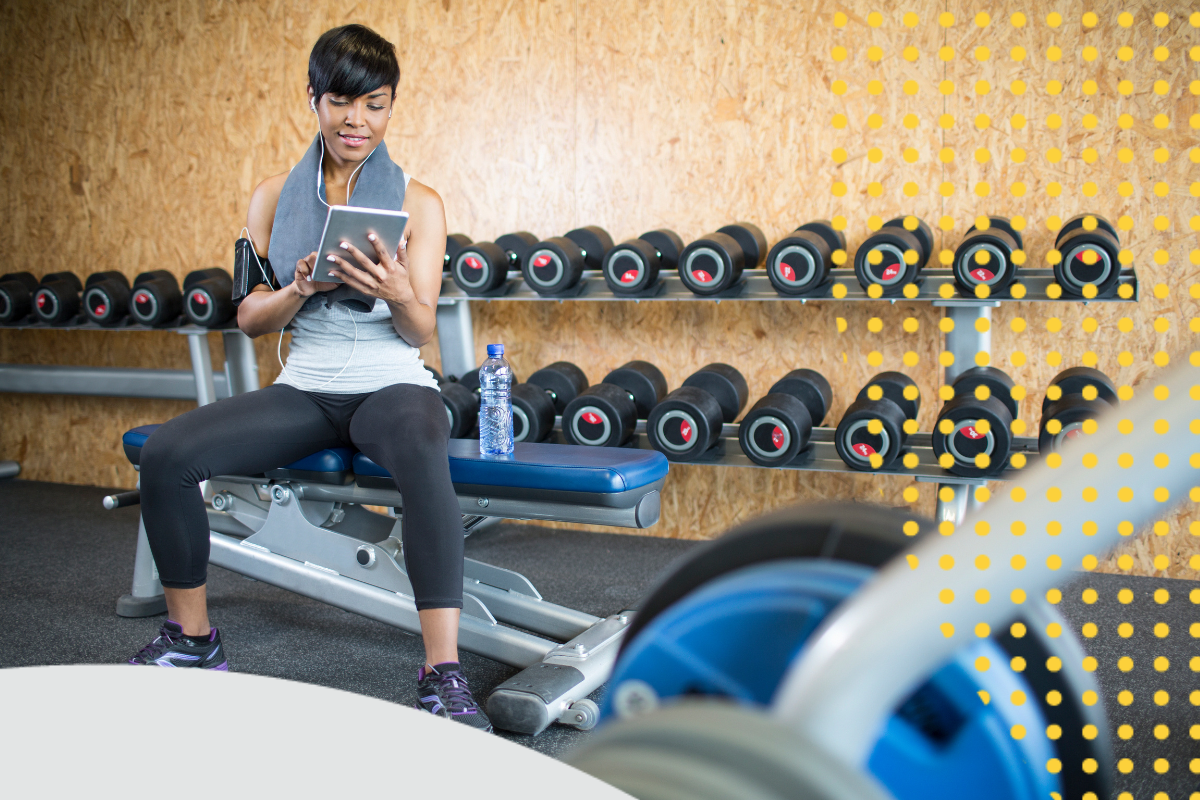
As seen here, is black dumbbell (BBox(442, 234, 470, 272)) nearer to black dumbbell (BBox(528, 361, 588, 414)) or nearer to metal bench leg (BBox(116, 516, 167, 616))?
black dumbbell (BBox(528, 361, 588, 414))

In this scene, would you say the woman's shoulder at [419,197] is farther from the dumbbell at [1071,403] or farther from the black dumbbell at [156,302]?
the black dumbbell at [156,302]

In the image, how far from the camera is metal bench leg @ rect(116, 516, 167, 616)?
2584 millimetres

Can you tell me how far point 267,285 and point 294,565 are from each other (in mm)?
657

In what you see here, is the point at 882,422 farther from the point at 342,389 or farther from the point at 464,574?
the point at 342,389

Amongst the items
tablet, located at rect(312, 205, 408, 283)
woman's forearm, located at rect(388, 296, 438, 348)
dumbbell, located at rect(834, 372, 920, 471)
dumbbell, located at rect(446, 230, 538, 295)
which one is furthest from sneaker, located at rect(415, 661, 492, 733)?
dumbbell, located at rect(446, 230, 538, 295)

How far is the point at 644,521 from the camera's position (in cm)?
196

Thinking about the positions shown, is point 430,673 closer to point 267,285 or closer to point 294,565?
point 294,565

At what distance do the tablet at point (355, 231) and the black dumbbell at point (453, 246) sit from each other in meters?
1.26

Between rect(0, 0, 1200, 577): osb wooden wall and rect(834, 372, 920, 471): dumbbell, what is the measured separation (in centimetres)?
25

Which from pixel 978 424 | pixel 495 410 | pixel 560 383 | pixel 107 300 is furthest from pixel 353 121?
pixel 107 300

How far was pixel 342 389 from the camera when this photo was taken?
6.66 ft

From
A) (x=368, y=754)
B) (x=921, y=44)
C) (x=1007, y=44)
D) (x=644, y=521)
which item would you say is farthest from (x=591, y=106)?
(x=368, y=754)

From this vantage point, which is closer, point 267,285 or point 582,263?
point 267,285

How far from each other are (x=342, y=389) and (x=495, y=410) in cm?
36
